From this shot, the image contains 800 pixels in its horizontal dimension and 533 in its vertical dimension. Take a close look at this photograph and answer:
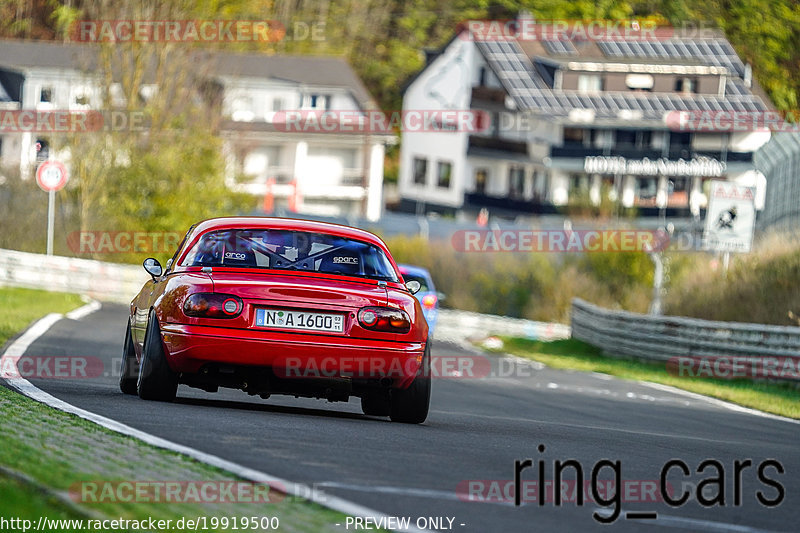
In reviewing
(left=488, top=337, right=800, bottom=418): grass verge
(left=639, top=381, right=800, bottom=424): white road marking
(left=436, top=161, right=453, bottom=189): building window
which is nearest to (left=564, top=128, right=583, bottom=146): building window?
(left=436, top=161, right=453, bottom=189): building window

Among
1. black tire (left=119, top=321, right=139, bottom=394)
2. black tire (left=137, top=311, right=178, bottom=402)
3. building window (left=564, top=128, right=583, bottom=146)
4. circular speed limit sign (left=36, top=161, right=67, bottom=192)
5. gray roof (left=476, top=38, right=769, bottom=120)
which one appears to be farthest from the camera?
building window (left=564, top=128, right=583, bottom=146)

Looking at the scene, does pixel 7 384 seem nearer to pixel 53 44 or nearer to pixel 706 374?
pixel 706 374

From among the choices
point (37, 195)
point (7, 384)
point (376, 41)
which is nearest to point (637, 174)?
point (376, 41)

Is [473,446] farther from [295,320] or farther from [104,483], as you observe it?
[104,483]

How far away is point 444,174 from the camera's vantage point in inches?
3115

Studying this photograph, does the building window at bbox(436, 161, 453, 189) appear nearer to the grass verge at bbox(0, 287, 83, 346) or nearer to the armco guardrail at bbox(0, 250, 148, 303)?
the armco guardrail at bbox(0, 250, 148, 303)

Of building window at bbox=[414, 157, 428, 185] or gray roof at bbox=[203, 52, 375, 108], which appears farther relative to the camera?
building window at bbox=[414, 157, 428, 185]

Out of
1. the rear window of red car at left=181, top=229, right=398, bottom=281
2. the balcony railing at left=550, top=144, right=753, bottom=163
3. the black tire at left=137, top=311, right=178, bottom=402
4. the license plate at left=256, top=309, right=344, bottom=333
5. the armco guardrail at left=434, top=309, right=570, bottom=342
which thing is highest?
the balcony railing at left=550, top=144, right=753, bottom=163

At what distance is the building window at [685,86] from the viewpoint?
75.4 metres

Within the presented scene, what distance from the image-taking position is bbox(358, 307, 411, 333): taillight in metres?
9.60

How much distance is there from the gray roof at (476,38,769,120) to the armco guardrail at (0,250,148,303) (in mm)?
42133

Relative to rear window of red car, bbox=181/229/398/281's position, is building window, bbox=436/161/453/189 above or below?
above

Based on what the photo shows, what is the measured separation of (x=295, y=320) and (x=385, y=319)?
1.96ft

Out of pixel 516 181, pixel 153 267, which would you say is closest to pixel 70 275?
pixel 153 267
